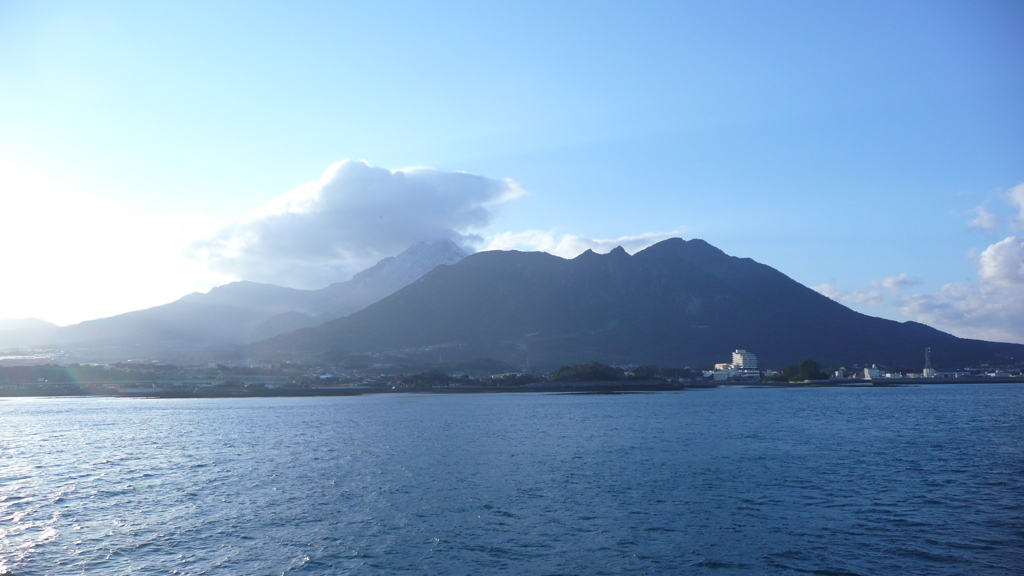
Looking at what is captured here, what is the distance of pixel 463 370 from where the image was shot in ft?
536

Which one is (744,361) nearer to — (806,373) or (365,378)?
(806,373)

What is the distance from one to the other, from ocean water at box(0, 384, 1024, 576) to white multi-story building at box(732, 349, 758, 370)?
141m

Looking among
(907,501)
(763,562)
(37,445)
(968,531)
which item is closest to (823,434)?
(907,501)

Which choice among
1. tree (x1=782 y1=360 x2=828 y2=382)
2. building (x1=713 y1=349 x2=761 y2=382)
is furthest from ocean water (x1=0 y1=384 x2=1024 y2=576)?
building (x1=713 y1=349 x2=761 y2=382)

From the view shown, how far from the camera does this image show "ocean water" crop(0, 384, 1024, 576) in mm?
18531

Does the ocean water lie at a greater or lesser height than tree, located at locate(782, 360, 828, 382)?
lesser

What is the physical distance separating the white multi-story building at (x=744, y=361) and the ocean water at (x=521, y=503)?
141184mm

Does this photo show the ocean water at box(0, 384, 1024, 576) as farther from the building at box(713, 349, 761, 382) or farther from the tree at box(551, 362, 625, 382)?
the building at box(713, 349, 761, 382)

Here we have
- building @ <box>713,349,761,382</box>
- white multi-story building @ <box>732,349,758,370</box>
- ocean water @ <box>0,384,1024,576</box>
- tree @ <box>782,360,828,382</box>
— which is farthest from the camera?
white multi-story building @ <box>732,349,758,370</box>

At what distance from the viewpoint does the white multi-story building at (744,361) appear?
187975 millimetres

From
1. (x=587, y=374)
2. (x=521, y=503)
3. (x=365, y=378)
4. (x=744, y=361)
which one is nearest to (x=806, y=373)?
(x=744, y=361)

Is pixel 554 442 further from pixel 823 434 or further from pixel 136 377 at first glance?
pixel 136 377

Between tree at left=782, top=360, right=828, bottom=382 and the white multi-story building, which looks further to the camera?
the white multi-story building

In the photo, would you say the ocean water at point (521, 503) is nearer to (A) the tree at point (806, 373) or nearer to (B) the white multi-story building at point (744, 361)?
(A) the tree at point (806, 373)
